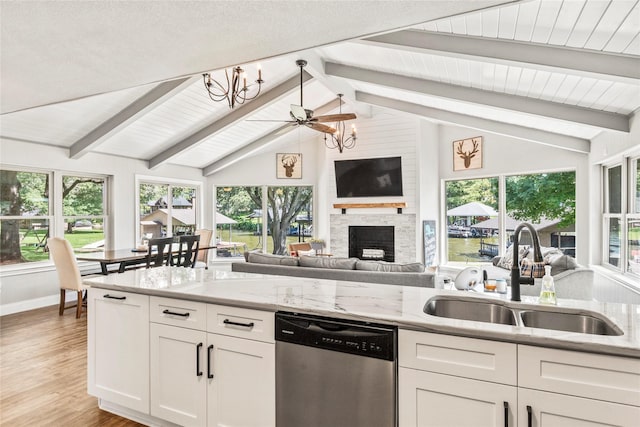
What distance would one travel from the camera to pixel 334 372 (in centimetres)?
163

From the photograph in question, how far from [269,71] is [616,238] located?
4.85 meters

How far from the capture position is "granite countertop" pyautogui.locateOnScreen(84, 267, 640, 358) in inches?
50.5

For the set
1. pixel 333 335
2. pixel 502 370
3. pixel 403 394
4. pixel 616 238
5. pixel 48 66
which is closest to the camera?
pixel 502 370

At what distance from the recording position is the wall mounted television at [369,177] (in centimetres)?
672

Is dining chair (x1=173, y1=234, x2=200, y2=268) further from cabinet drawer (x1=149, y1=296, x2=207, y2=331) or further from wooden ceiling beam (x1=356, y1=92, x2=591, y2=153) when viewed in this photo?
wooden ceiling beam (x1=356, y1=92, x2=591, y2=153)

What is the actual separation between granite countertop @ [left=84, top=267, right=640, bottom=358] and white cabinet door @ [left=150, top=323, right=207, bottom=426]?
0.74ft

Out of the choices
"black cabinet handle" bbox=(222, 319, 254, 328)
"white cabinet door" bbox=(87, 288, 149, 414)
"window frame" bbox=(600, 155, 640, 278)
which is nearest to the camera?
"black cabinet handle" bbox=(222, 319, 254, 328)

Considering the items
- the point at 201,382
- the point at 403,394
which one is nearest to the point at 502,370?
the point at 403,394

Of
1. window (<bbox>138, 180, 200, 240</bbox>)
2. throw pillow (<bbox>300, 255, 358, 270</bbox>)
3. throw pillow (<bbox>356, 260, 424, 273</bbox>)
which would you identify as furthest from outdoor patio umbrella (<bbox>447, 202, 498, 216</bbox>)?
window (<bbox>138, 180, 200, 240</bbox>)

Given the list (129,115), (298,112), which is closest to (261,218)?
(129,115)

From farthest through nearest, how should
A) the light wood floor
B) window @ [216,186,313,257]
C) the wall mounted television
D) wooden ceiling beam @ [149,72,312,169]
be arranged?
window @ [216,186,313,257], the wall mounted television, wooden ceiling beam @ [149,72,312,169], the light wood floor

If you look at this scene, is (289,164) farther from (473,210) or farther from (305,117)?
(305,117)

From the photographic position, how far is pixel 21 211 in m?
4.91

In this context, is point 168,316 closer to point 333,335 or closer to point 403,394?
point 333,335
